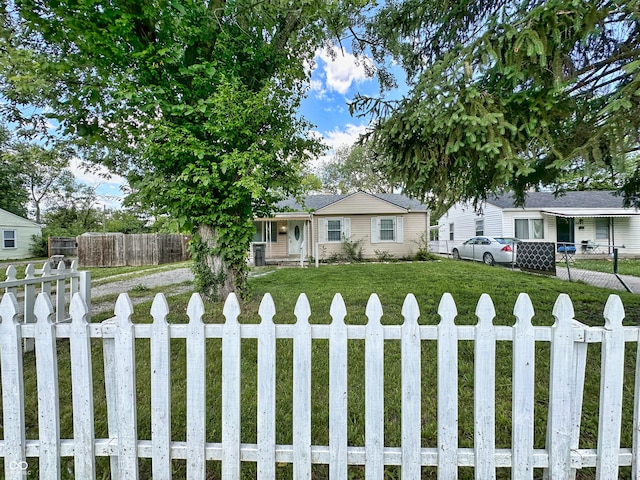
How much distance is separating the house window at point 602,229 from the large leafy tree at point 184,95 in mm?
18933

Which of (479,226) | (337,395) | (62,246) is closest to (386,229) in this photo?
(479,226)

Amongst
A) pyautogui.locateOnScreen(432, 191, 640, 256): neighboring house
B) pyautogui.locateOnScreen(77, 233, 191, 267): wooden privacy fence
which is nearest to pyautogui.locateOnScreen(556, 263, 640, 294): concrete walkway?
pyautogui.locateOnScreen(432, 191, 640, 256): neighboring house

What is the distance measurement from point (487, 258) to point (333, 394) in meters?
13.7

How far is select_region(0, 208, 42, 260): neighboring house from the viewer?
1791 centimetres

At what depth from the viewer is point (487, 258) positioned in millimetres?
13133

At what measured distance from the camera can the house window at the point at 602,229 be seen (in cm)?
1611

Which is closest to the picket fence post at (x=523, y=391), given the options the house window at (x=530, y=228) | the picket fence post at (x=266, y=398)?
the picket fence post at (x=266, y=398)

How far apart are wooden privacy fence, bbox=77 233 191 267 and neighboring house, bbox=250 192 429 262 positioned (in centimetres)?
470

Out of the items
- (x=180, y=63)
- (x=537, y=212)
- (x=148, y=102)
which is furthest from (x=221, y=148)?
(x=537, y=212)

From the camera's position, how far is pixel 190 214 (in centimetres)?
480

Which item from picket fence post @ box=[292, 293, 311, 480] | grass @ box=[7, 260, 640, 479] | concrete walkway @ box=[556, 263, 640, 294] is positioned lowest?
concrete walkway @ box=[556, 263, 640, 294]

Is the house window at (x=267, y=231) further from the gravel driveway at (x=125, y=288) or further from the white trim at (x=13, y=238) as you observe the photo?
the white trim at (x=13, y=238)

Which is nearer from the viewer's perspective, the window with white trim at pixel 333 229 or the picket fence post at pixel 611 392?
the picket fence post at pixel 611 392

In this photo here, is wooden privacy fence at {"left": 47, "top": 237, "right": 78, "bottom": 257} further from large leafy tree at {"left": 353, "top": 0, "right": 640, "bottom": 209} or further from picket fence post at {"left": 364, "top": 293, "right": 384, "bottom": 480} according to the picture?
picket fence post at {"left": 364, "top": 293, "right": 384, "bottom": 480}
